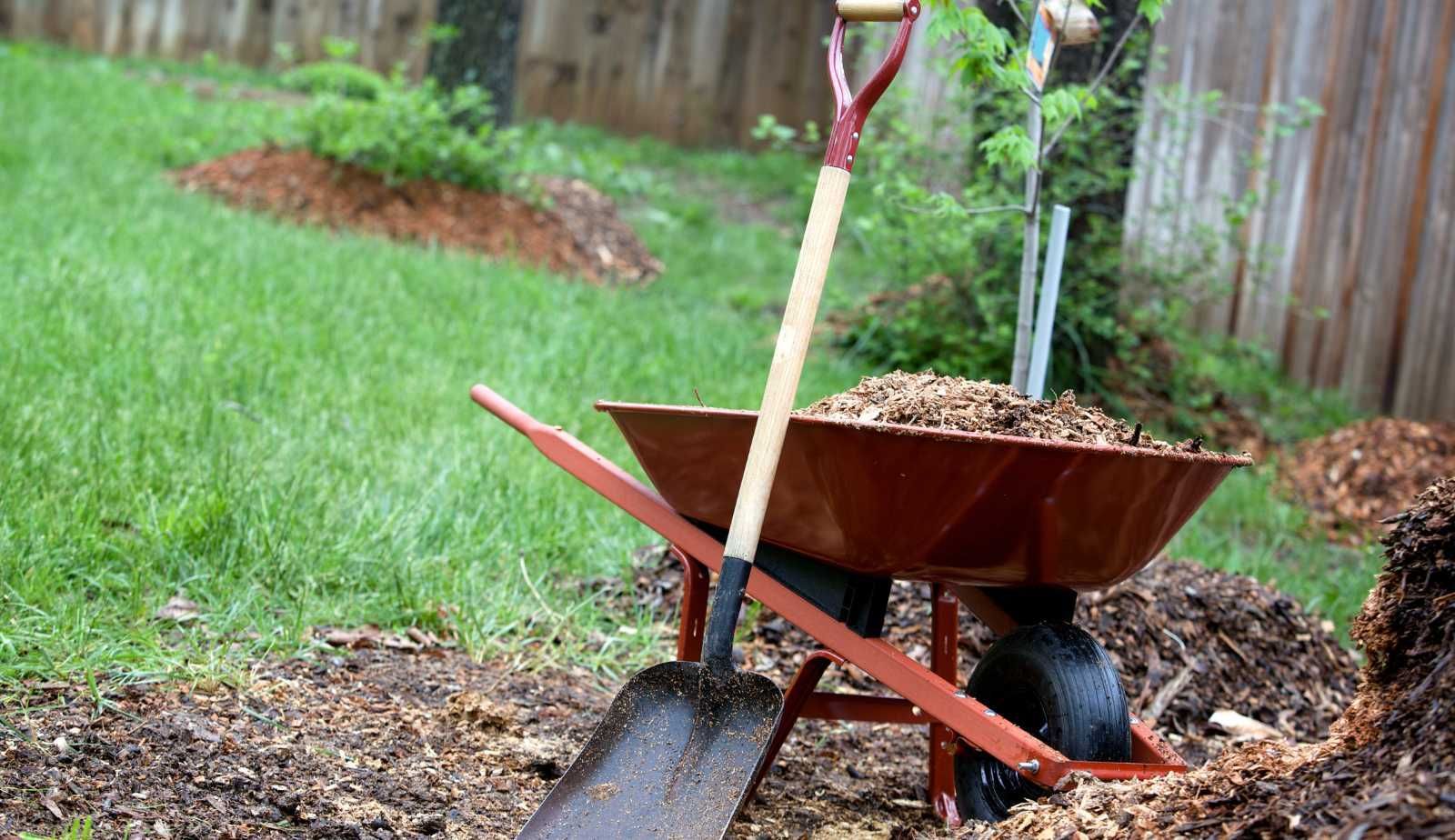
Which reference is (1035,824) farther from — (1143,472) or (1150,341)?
(1150,341)

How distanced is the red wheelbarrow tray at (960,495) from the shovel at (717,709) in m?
0.10

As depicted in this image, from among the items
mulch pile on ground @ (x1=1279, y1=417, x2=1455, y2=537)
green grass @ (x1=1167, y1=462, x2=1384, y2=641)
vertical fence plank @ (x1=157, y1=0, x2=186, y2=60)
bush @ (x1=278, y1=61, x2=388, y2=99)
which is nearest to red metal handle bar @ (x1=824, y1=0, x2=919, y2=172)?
green grass @ (x1=1167, y1=462, x2=1384, y2=641)

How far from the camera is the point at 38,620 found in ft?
7.73

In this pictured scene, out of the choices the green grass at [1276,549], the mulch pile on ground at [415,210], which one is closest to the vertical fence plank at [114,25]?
the mulch pile on ground at [415,210]

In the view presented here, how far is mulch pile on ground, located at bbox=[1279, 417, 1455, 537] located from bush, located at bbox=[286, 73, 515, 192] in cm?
467

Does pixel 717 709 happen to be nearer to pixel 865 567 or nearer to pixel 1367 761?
pixel 865 567

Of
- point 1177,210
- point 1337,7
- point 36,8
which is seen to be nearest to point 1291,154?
point 1337,7

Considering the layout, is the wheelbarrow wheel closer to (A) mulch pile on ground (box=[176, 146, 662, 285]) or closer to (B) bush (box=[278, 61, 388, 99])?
(A) mulch pile on ground (box=[176, 146, 662, 285])

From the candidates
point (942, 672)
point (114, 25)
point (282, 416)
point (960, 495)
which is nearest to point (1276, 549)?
point (942, 672)

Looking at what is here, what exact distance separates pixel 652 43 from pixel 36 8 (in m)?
5.47

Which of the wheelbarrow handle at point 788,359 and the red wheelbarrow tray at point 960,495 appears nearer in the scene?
the red wheelbarrow tray at point 960,495

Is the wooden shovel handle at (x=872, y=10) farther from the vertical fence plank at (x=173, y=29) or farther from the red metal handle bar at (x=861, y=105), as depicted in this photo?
the vertical fence plank at (x=173, y=29)

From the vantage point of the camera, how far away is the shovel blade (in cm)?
188

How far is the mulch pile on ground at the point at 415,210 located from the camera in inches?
281
